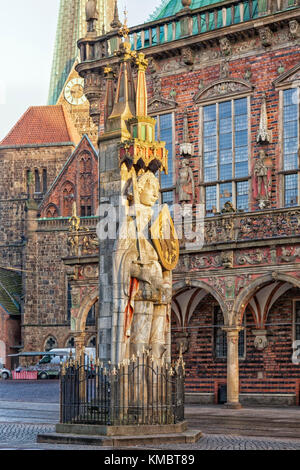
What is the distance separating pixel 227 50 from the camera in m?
28.0

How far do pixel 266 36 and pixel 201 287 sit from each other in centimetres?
770

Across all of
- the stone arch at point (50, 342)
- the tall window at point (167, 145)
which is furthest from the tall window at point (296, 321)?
the stone arch at point (50, 342)

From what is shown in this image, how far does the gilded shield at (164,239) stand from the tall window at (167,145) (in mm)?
14051

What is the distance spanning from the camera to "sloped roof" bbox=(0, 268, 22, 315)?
60.2 metres

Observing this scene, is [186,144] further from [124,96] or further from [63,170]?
[63,170]

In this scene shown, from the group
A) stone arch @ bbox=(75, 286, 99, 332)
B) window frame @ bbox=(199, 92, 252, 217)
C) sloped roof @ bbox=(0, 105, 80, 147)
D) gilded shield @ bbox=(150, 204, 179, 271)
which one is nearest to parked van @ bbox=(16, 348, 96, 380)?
sloped roof @ bbox=(0, 105, 80, 147)

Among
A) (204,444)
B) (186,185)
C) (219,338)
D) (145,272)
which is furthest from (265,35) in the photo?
(204,444)

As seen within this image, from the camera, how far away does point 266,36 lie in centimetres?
2695

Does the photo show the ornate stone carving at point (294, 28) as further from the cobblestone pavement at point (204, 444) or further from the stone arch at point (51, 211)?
the stone arch at point (51, 211)

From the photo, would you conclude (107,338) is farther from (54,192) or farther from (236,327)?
(54,192)

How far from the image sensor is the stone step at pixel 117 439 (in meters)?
13.1

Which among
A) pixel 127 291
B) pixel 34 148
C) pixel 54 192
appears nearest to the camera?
pixel 127 291
